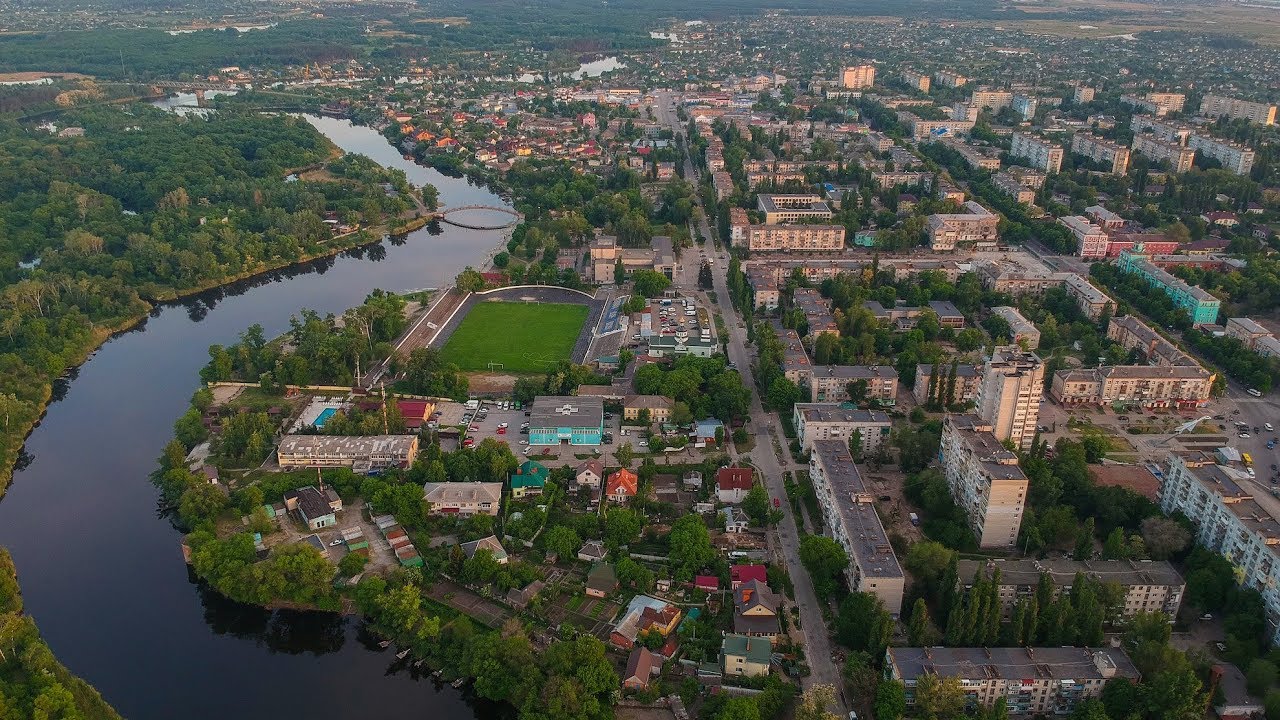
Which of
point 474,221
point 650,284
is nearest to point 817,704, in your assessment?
point 650,284

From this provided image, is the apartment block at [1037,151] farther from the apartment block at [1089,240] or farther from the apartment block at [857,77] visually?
the apartment block at [857,77]

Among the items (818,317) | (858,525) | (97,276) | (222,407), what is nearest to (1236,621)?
(858,525)

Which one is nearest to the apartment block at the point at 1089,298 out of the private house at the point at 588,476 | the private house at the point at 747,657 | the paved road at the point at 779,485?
the paved road at the point at 779,485

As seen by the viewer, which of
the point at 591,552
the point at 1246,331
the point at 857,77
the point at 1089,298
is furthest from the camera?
the point at 857,77

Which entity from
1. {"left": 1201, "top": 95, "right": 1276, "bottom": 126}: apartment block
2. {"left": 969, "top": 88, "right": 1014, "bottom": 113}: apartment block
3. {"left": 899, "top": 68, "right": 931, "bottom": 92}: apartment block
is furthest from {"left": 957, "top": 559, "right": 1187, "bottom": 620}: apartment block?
{"left": 899, "top": 68, "right": 931, "bottom": 92}: apartment block

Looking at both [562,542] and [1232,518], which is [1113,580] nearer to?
[1232,518]

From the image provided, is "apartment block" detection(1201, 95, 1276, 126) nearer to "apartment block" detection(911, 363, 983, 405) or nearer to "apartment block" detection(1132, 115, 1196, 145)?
"apartment block" detection(1132, 115, 1196, 145)
